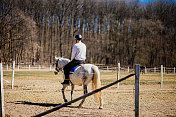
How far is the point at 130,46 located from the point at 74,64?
145ft

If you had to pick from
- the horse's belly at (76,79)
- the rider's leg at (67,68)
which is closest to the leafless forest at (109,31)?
the rider's leg at (67,68)

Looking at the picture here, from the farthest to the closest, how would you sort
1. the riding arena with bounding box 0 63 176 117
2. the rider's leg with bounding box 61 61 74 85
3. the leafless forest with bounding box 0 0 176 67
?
the leafless forest with bounding box 0 0 176 67, the rider's leg with bounding box 61 61 74 85, the riding arena with bounding box 0 63 176 117

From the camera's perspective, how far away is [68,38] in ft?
169

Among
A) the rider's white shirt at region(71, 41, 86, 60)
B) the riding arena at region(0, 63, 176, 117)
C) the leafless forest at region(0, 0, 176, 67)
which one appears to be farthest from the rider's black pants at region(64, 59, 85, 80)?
the leafless forest at region(0, 0, 176, 67)

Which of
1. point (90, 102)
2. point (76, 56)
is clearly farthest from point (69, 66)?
point (90, 102)

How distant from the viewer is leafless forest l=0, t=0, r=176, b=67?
1714 inches

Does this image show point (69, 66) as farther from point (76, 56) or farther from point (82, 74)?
point (82, 74)

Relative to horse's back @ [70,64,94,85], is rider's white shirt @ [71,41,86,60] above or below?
above

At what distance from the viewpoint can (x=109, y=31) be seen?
53594 millimetres

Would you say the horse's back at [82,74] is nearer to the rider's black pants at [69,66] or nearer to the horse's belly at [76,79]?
the horse's belly at [76,79]

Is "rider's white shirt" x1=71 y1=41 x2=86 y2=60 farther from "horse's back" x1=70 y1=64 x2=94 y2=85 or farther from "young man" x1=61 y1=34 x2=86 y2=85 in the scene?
"horse's back" x1=70 y1=64 x2=94 y2=85

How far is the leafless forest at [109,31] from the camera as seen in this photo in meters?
43.5

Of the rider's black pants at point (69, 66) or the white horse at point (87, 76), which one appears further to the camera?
the rider's black pants at point (69, 66)

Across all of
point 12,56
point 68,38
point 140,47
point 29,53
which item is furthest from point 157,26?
point 12,56
